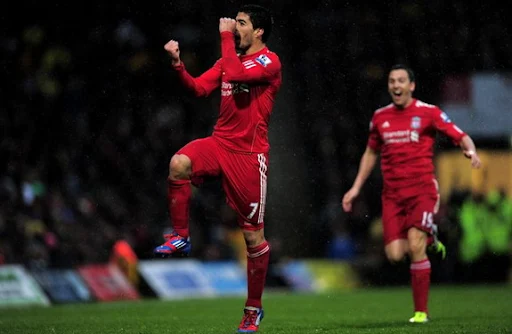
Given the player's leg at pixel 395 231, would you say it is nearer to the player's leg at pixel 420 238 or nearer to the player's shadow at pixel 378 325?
the player's leg at pixel 420 238

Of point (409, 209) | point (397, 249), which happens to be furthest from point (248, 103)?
point (397, 249)

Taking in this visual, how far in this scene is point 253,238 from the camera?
909 centimetres

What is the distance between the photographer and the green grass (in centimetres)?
977

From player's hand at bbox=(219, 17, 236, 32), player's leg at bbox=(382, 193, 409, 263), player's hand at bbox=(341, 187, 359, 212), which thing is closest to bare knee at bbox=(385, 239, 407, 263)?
player's leg at bbox=(382, 193, 409, 263)

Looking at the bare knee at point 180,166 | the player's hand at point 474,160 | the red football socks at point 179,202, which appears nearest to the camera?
the bare knee at point 180,166

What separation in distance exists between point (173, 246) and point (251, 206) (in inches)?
28.5

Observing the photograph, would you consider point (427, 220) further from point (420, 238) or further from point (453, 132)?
point (453, 132)

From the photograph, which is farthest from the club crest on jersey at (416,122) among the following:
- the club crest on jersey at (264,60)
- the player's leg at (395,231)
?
the club crest on jersey at (264,60)

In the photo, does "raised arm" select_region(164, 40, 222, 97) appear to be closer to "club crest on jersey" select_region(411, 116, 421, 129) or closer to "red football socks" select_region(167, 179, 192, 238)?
"red football socks" select_region(167, 179, 192, 238)

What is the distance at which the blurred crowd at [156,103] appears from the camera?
1897 centimetres

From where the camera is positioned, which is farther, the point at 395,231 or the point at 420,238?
the point at 395,231

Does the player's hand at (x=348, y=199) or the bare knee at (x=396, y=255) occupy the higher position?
the player's hand at (x=348, y=199)

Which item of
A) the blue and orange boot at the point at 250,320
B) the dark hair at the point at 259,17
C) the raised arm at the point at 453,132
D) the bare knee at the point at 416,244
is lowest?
the blue and orange boot at the point at 250,320

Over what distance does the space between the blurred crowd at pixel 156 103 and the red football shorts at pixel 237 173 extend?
28.4ft
